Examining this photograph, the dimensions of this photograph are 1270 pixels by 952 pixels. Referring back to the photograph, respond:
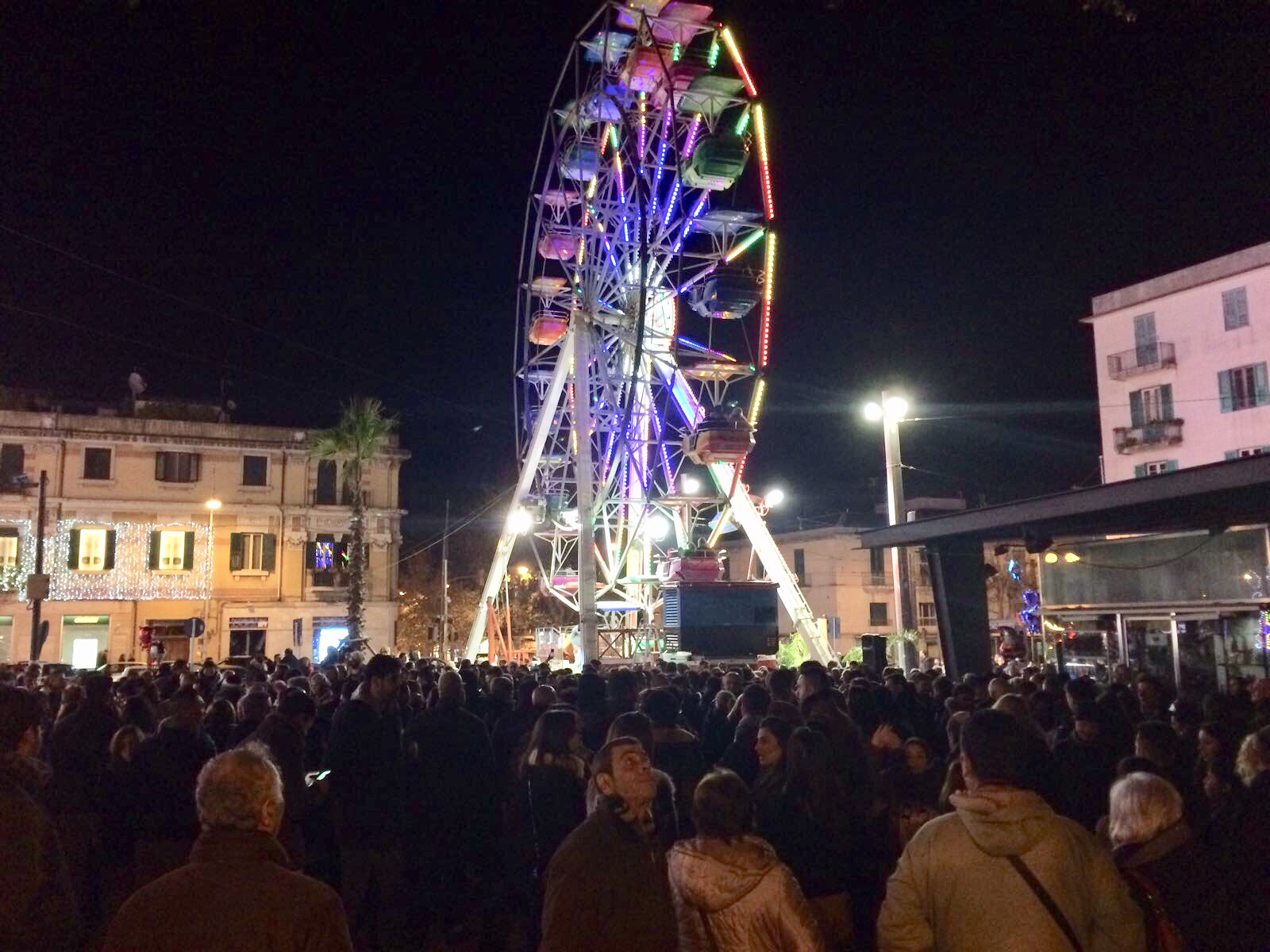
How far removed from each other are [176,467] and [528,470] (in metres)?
21.7

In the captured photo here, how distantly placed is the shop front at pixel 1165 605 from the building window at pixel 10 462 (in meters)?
41.3

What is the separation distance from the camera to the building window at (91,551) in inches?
1777

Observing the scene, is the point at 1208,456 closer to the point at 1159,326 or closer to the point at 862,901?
the point at 1159,326

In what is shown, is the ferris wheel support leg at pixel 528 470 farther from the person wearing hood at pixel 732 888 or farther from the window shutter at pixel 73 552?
the person wearing hood at pixel 732 888

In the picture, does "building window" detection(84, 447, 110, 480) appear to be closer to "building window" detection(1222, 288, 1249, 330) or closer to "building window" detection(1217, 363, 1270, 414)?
"building window" detection(1217, 363, 1270, 414)

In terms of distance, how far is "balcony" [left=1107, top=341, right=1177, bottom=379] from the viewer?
40406 millimetres

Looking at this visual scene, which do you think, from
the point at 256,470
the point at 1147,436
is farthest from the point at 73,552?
the point at 1147,436

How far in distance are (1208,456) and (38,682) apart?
39.0 metres

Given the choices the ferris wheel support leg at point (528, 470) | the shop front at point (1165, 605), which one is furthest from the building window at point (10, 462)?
the shop front at point (1165, 605)

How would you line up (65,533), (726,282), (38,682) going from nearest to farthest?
(38,682), (726,282), (65,533)

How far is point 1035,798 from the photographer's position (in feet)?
12.1

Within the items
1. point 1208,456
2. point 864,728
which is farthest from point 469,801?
point 1208,456

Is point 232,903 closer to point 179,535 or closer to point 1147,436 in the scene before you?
point 1147,436

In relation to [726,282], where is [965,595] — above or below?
below
